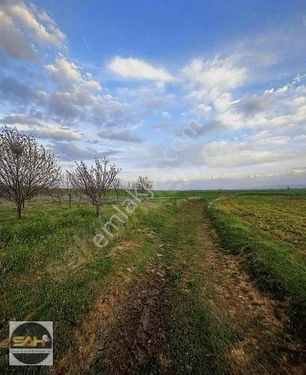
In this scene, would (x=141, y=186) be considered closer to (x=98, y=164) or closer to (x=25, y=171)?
(x=98, y=164)

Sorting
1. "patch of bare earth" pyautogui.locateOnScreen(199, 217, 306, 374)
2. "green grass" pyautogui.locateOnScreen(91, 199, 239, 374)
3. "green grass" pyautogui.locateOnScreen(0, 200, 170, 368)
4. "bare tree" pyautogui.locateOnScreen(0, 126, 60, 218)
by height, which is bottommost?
"patch of bare earth" pyautogui.locateOnScreen(199, 217, 306, 374)

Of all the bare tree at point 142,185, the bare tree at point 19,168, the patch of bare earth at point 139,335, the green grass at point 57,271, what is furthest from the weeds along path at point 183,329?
the bare tree at point 142,185

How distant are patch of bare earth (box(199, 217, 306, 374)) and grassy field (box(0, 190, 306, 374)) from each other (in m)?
0.03

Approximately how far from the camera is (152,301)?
8.07m

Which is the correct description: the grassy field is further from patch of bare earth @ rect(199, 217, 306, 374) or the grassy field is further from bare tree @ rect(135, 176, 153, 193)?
bare tree @ rect(135, 176, 153, 193)

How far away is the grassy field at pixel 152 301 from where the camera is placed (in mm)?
5520

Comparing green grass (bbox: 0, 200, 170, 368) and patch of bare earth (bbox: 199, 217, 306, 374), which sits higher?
green grass (bbox: 0, 200, 170, 368)

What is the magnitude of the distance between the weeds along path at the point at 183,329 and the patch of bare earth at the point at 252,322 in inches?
0.8

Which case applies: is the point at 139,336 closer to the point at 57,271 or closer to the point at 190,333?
the point at 190,333

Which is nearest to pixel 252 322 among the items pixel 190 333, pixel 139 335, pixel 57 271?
pixel 190 333

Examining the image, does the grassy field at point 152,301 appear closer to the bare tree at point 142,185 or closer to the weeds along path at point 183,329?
the weeds along path at point 183,329

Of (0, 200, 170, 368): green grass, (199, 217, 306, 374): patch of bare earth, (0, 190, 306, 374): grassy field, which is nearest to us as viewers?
(199, 217, 306, 374): patch of bare earth

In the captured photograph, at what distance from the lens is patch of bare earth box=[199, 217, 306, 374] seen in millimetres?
5394

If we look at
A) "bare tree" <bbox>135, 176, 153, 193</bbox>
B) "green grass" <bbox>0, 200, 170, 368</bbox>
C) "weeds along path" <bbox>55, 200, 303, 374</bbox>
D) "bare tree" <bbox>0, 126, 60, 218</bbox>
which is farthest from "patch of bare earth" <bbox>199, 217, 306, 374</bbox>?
"bare tree" <bbox>135, 176, 153, 193</bbox>
